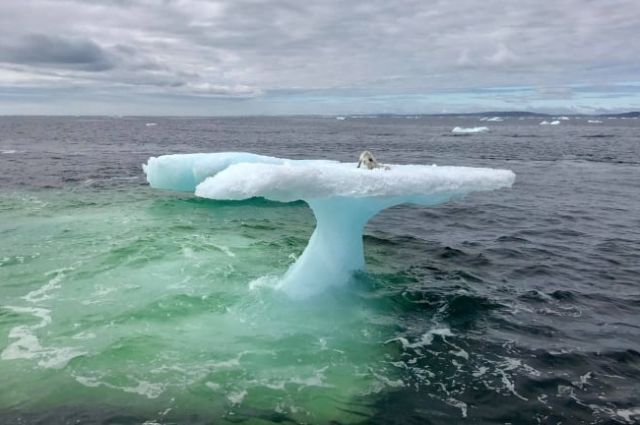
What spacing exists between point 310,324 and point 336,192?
103 inches

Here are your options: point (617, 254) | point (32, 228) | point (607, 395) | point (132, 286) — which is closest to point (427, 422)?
point (607, 395)

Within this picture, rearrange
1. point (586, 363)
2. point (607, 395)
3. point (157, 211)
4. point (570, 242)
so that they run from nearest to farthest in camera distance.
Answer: point (607, 395)
point (586, 363)
point (570, 242)
point (157, 211)

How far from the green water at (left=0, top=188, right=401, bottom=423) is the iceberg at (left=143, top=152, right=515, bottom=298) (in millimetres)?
616

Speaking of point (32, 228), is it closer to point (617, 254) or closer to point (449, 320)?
point (449, 320)

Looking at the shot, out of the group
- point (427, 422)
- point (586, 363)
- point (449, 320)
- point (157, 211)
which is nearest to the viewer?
point (427, 422)

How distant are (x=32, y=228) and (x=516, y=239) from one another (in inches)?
618

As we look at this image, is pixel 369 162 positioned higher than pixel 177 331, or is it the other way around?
pixel 369 162

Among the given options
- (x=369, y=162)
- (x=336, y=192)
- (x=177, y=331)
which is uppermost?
(x=369, y=162)

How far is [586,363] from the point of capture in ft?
28.9

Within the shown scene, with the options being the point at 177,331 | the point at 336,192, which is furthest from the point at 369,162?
the point at 177,331

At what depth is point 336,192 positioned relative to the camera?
984cm

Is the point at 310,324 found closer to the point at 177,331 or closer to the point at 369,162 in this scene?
the point at 177,331

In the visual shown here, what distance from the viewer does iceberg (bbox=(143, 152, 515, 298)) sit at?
30.3 ft

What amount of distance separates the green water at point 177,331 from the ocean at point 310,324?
1.6 inches
